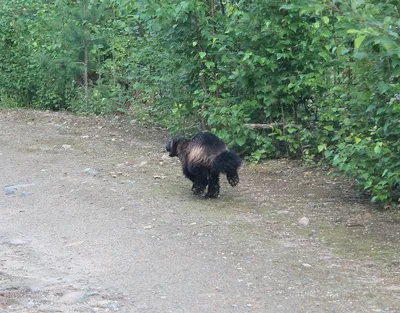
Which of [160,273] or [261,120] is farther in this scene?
[261,120]

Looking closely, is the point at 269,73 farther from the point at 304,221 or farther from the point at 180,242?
the point at 180,242

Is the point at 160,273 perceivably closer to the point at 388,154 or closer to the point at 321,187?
the point at 388,154

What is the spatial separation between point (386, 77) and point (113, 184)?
4.47 metres

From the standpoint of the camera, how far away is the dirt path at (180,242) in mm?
6223

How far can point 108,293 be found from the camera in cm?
638

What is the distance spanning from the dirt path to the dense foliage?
63 centimetres

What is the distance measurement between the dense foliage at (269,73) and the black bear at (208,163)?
1.16 meters

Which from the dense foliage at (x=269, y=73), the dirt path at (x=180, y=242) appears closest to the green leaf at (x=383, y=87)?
the dense foliage at (x=269, y=73)

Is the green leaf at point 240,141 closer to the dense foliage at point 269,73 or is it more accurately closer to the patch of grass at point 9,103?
the dense foliage at point 269,73

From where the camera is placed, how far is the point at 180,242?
7.82 m

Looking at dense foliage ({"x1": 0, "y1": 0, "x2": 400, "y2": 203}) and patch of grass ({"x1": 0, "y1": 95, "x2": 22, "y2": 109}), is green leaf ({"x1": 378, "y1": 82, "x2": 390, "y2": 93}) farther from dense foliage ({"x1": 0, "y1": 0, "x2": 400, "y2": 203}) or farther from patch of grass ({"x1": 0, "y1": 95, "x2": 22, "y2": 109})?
patch of grass ({"x1": 0, "y1": 95, "x2": 22, "y2": 109})

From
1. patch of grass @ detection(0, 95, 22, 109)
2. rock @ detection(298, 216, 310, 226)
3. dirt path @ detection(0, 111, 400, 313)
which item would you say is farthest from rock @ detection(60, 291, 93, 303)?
patch of grass @ detection(0, 95, 22, 109)

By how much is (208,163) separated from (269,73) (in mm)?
2464

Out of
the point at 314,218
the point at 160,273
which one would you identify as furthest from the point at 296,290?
the point at 314,218
